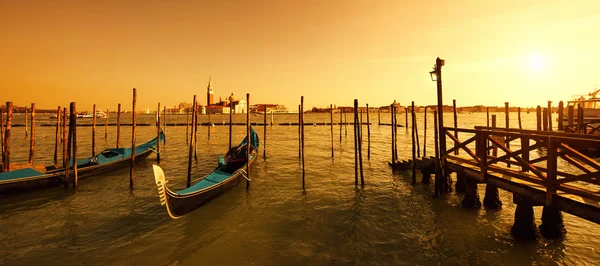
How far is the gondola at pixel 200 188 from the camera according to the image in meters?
6.52

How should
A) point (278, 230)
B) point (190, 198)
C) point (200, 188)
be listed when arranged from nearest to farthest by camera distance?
point (278, 230) < point (190, 198) < point (200, 188)

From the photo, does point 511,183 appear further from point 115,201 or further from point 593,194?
point 115,201

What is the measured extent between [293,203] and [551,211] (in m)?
7.13

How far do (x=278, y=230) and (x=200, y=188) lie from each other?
3.26 meters

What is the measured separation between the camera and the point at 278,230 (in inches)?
285

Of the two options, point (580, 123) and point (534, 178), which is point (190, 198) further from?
point (580, 123)

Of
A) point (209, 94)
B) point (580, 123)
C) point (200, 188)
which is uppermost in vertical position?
point (209, 94)

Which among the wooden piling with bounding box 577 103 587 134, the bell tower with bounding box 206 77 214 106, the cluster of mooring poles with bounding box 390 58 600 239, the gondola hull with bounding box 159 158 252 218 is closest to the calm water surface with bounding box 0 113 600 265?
the gondola hull with bounding box 159 158 252 218

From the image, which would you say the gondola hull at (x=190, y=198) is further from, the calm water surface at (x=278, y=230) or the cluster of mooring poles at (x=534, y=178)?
the cluster of mooring poles at (x=534, y=178)

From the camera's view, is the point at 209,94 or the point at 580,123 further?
the point at 209,94

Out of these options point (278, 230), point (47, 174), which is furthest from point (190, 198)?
point (47, 174)

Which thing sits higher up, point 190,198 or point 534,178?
point 534,178

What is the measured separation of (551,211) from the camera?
6297mm

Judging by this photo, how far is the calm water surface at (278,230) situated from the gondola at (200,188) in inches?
15.4
